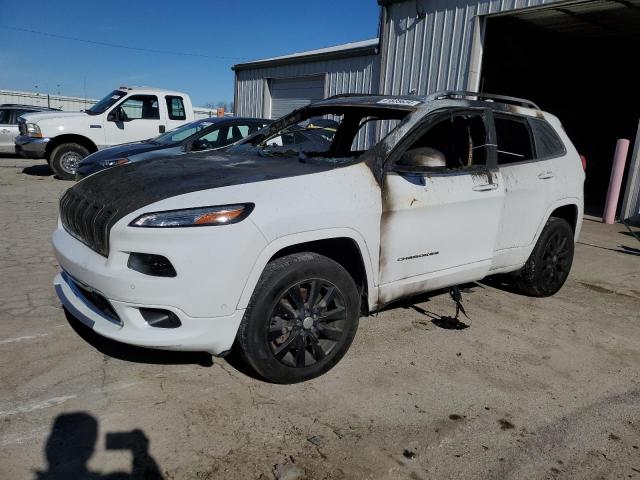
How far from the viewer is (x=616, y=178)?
9.39 metres

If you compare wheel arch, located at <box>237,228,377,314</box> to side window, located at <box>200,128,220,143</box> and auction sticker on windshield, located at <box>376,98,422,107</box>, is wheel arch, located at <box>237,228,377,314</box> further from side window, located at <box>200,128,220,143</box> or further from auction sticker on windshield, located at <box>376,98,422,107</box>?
side window, located at <box>200,128,220,143</box>

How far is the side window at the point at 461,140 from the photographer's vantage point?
4.00 m

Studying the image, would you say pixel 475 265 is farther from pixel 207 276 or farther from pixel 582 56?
pixel 582 56

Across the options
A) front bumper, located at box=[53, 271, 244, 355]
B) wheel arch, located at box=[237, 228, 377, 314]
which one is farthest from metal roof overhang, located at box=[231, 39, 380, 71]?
front bumper, located at box=[53, 271, 244, 355]

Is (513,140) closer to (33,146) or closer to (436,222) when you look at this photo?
(436,222)

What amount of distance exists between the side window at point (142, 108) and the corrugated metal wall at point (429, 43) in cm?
503

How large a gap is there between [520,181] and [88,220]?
3171 mm

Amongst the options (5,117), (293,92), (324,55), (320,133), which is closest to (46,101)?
(5,117)

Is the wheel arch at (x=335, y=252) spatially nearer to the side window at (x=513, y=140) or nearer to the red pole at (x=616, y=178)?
the side window at (x=513, y=140)

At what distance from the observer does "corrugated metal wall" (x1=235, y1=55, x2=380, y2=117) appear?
12.4 m

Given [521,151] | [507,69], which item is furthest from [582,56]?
[521,151]

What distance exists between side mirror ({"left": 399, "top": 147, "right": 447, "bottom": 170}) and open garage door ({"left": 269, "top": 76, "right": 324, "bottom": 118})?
1119 cm

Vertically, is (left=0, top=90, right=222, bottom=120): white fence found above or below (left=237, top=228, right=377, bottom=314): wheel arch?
above

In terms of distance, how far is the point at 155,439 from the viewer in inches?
99.9
